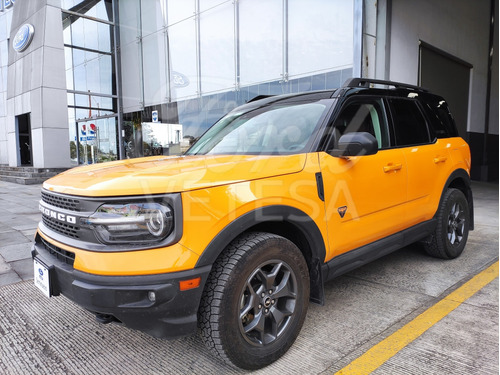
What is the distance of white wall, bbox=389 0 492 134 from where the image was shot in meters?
8.09

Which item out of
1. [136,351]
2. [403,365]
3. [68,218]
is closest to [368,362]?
[403,365]

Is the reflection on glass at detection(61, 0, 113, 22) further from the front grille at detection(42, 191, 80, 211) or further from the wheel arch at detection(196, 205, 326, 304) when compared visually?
the wheel arch at detection(196, 205, 326, 304)

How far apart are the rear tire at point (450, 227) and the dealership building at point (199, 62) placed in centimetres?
448

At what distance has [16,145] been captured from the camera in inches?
609

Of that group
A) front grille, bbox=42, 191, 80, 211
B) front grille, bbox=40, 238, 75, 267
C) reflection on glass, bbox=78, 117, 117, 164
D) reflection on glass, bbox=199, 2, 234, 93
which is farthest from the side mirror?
reflection on glass, bbox=78, 117, 117, 164

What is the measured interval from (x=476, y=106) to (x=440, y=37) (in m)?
4.31

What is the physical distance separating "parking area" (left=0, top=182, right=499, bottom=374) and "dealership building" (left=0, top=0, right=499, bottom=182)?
5.62m

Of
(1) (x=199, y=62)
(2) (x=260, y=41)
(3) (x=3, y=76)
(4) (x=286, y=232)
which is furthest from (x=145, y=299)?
(3) (x=3, y=76)

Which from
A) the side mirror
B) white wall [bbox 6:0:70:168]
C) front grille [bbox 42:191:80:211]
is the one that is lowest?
front grille [bbox 42:191:80:211]

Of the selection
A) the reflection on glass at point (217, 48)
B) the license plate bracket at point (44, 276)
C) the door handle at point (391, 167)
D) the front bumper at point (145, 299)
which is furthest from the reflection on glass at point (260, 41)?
the front bumper at point (145, 299)

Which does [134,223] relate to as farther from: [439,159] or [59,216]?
[439,159]

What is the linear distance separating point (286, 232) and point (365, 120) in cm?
129

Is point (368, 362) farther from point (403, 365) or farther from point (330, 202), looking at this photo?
point (330, 202)

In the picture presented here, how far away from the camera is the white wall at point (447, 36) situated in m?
8.09
